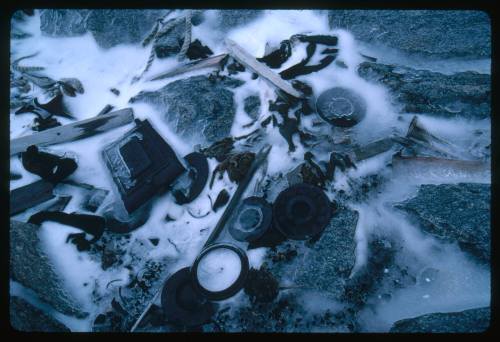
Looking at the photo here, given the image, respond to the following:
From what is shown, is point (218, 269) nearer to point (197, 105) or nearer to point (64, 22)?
point (197, 105)

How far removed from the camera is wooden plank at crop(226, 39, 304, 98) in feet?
12.3

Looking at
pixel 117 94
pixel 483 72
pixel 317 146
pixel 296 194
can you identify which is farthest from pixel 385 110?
pixel 117 94

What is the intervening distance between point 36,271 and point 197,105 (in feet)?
9.54

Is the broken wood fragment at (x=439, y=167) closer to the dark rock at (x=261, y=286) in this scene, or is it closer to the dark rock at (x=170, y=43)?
the dark rock at (x=261, y=286)

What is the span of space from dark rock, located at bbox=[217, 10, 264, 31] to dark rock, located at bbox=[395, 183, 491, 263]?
3.47m

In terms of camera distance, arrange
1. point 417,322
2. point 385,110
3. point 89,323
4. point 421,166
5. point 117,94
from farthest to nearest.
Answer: point 117,94 < point 385,110 < point 421,166 < point 89,323 < point 417,322

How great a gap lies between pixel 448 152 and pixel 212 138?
309cm

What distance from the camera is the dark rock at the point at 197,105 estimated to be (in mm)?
3771

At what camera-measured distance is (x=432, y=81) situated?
369 centimetres

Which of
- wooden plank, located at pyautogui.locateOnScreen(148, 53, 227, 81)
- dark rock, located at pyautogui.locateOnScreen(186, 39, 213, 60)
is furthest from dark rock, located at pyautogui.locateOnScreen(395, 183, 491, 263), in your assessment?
dark rock, located at pyautogui.locateOnScreen(186, 39, 213, 60)

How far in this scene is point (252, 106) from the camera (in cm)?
386

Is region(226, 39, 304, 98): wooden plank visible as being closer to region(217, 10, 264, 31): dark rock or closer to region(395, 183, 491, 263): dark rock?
region(217, 10, 264, 31): dark rock

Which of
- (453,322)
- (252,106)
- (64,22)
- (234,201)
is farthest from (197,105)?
(453,322)
